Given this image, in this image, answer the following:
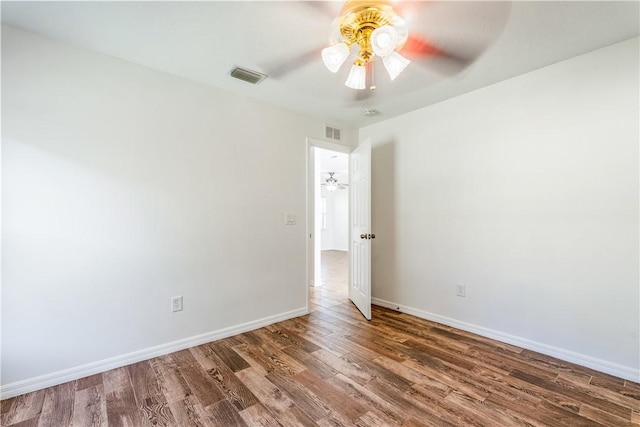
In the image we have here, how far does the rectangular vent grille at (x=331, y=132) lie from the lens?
3.58m

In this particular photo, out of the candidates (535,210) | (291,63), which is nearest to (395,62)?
(291,63)

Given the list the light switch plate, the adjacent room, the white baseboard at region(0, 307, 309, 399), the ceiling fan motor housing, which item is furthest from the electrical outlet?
the ceiling fan motor housing

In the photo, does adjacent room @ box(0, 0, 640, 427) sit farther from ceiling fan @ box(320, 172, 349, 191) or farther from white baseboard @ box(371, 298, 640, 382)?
ceiling fan @ box(320, 172, 349, 191)

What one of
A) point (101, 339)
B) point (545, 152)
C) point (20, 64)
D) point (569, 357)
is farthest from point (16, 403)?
point (545, 152)

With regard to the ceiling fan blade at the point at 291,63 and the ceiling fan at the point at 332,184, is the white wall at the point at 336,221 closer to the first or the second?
the ceiling fan at the point at 332,184

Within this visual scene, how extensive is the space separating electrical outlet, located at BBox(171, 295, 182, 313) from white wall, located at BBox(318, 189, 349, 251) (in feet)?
25.6

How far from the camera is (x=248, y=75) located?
2.47 metres

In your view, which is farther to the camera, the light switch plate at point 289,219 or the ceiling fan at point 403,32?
the light switch plate at point 289,219

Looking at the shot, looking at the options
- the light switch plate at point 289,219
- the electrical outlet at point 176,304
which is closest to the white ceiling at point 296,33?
the light switch plate at point 289,219

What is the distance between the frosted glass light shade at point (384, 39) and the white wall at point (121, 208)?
5.83 feet

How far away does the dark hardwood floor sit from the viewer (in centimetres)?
165

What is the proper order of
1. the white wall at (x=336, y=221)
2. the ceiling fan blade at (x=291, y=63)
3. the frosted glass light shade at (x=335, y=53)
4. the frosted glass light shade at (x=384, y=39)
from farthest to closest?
the white wall at (x=336, y=221) < the ceiling fan blade at (x=291, y=63) < the frosted glass light shade at (x=335, y=53) < the frosted glass light shade at (x=384, y=39)

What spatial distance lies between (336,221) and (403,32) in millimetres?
9009

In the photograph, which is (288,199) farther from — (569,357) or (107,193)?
(569,357)
